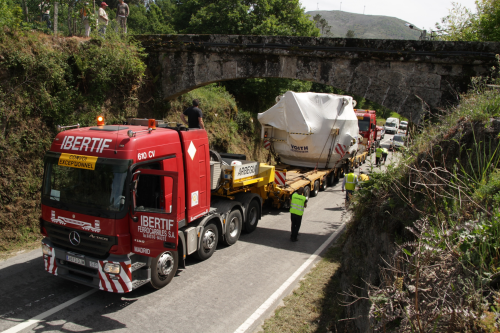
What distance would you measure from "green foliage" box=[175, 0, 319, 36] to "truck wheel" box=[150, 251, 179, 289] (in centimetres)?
1748

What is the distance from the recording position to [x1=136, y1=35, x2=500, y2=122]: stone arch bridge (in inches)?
390

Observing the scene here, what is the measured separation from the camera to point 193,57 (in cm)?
1290

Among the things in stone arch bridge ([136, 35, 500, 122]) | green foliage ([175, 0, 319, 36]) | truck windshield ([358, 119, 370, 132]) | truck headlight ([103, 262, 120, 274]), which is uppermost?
green foliage ([175, 0, 319, 36])

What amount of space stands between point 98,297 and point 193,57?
31.0ft

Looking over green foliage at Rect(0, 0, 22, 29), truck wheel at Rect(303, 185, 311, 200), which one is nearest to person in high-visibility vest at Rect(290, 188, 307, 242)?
truck wheel at Rect(303, 185, 311, 200)

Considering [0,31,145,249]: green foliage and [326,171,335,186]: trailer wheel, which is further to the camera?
[326,171,335,186]: trailer wheel

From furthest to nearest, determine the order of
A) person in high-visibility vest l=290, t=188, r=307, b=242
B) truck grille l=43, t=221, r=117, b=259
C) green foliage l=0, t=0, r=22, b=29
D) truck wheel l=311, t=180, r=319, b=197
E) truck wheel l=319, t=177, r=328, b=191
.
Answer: truck wheel l=319, t=177, r=328, b=191 < truck wheel l=311, t=180, r=319, b=197 < green foliage l=0, t=0, r=22, b=29 < person in high-visibility vest l=290, t=188, r=307, b=242 < truck grille l=43, t=221, r=117, b=259

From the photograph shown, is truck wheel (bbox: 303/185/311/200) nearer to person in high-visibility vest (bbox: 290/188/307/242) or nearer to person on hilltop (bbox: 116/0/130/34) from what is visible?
person in high-visibility vest (bbox: 290/188/307/242)

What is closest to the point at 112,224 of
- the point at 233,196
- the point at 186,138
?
the point at 186,138

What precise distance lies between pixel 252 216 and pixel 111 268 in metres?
4.83

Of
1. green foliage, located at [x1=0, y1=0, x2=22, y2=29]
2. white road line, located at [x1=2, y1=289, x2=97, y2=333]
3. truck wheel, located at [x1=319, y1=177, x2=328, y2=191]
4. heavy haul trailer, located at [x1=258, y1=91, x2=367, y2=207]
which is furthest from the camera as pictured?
truck wheel, located at [x1=319, y1=177, x2=328, y2=191]

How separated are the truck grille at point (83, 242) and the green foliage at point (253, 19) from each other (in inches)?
706

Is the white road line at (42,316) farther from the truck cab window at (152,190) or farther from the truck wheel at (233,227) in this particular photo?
the truck wheel at (233,227)

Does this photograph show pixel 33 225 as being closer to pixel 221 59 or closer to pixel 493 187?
pixel 221 59
